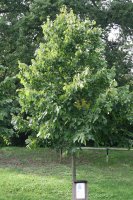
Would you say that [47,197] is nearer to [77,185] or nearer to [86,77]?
[77,185]

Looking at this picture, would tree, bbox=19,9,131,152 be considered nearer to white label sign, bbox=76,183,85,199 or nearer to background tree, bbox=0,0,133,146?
white label sign, bbox=76,183,85,199

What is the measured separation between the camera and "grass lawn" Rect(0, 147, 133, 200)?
8523 millimetres

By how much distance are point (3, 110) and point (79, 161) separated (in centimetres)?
692

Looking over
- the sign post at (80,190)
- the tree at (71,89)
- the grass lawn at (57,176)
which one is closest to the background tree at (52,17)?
the grass lawn at (57,176)

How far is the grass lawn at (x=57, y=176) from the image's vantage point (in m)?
8.52

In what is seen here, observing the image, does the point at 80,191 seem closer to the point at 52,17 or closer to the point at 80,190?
the point at 80,190

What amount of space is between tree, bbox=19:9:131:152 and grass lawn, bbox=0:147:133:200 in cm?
193

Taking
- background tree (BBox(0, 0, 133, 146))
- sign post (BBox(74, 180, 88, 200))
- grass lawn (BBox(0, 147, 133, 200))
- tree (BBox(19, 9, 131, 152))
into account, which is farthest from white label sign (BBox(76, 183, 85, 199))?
background tree (BBox(0, 0, 133, 146))

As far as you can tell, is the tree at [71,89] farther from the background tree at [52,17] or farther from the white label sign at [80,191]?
the background tree at [52,17]

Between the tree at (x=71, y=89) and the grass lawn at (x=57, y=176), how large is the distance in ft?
6.32

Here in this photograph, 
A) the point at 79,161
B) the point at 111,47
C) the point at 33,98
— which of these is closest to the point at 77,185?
the point at 33,98

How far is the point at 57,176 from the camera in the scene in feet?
34.3

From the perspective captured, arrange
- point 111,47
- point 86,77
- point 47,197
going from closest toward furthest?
point 86,77, point 47,197, point 111,47

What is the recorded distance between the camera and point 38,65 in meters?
7.01
